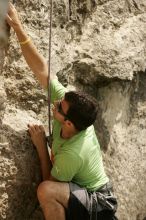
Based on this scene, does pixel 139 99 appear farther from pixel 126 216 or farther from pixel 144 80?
pixel 126 216

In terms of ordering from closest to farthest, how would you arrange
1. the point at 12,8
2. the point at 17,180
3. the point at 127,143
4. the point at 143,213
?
the point at 12,8
the point at 17,180
the point at 127,143
the point at 143,213

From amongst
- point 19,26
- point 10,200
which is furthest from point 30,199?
point 19,26

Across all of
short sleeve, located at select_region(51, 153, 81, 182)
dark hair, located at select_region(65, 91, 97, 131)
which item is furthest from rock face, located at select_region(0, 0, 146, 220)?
→ dark hair, located at select_region(65, 91, 97, 131)

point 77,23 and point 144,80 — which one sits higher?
point 77,23

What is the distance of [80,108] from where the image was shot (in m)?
2.99

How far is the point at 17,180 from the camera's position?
10.5 ft

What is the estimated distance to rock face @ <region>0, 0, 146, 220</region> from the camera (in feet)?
10.5

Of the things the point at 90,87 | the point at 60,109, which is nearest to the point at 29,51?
the point at 60,109

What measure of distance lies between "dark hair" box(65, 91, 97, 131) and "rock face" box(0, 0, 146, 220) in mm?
435

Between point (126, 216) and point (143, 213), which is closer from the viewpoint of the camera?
point (126, 216)

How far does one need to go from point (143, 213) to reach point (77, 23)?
81.6 inches

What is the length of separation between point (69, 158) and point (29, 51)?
2.52ft

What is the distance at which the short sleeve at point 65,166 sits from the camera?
301 cm

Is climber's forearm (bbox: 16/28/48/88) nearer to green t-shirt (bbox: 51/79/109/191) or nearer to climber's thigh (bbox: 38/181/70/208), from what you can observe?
green t-shirt (bbox: 51/79/109/191)
